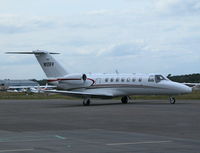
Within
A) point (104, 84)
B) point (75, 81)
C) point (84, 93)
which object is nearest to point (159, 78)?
point (104, 84)

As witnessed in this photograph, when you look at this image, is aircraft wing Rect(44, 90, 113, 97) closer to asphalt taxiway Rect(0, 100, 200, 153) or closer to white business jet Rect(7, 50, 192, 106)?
white business jet Rect(7, 50, 192, 106)

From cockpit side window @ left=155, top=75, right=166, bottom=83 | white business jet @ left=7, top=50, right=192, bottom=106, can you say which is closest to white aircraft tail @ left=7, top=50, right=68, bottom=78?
white business jet @ left=7, top=50, right=192, bottom=106

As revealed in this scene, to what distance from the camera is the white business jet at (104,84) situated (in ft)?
129

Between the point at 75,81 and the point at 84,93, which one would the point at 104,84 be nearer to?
the point at 75,81

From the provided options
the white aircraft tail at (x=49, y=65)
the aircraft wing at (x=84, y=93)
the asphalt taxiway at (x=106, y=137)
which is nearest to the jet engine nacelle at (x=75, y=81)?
the aircraft wing at (x=84, y=93)

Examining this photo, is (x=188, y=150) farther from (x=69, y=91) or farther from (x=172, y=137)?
(x=69, y=91)

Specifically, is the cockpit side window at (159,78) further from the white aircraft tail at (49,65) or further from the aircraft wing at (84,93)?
the white aircraft tail at (49,65)

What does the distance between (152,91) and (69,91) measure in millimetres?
6838

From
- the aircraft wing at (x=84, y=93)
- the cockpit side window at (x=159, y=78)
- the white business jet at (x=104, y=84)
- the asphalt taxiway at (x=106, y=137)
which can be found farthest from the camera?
the cockpit side window at (x=159, y=78)

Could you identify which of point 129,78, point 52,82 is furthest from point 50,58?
point 129,78

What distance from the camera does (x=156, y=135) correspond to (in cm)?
1596

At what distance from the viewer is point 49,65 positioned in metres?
43.3

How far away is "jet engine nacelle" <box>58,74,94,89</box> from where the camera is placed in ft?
136

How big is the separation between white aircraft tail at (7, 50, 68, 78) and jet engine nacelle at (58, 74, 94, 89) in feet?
3.98
